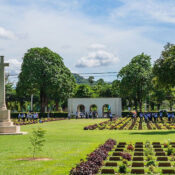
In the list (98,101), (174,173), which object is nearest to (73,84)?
(98,101)

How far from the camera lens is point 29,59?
203 feet

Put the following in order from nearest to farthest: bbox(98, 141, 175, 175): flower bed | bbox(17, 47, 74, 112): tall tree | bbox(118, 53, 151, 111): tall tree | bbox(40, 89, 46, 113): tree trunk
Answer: bbox(98, 141, 175, 175): flower bed
bbox(17, 47, 74, 112): tall tree
bbox(40, 89, 46, 113): tree trunk
bbox(118, 53, 151, 111): tall tree

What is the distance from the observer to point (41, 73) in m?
61.4

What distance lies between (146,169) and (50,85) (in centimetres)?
5056

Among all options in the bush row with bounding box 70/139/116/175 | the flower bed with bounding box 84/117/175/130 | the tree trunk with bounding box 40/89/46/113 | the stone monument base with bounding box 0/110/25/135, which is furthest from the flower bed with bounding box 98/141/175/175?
the tree trunk with bounding box 40/89/46/113

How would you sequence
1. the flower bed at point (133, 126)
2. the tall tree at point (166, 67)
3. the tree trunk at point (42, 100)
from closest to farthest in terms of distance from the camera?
the tall tree at point (166, 67) < the flower bed at point (133, 126) < the tree trunk at point (42, 100)

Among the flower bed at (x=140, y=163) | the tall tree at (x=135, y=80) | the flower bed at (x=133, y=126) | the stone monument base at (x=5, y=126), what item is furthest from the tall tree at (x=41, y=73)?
the flower bed at (x=140, y=163)

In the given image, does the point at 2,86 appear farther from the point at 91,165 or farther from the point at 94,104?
the point at 94,104

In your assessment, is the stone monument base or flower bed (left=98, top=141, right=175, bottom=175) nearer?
flower bed (left=98, top=141, right=175, bottom=175)

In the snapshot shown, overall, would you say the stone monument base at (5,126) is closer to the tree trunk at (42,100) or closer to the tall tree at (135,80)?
the tree trunk at (42,100)

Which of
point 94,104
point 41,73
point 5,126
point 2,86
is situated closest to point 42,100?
point 41,73

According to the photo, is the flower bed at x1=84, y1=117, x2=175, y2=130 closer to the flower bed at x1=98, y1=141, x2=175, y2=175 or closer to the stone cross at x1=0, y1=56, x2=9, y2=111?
the stone cross at x1=0, y1=56, x2=9, y2=111

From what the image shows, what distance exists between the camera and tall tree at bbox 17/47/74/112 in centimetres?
6050

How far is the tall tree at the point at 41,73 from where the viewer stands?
2382 inches
